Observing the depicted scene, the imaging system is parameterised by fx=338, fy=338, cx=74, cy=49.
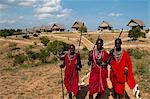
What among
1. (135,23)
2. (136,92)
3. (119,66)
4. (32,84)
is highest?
(119,66)

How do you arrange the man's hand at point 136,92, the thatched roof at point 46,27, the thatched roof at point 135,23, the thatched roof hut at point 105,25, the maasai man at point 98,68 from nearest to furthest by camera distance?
the maasai man at point 98,68, the man's hand at point 136,92, the thatched roof at point 135,23, the thatched roof hut at point 105,25, the thatched roof at point 46,27

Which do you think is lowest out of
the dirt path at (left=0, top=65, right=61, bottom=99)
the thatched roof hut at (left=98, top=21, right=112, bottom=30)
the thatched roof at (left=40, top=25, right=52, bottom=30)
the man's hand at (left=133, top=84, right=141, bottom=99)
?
the thatched roof at (left=40, top=25, right=52, bottom=30)

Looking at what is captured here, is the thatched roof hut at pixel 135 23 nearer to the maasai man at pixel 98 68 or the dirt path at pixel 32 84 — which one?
the dirt path at pixel 32 84

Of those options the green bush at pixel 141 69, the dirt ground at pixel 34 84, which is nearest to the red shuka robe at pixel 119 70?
the dirt ground at pixel 34 84

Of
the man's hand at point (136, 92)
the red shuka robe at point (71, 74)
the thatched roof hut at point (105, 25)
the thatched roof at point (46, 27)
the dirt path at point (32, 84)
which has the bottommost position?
the thatched roof at point (46, 27)

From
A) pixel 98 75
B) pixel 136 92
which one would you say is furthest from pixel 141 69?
pixel 98 75

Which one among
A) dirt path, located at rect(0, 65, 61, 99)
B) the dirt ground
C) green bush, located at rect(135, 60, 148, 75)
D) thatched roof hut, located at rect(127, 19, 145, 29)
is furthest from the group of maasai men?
thatched roof hut, located at rect(127, 19, 145, 29)

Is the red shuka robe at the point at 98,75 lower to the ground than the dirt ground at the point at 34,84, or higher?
higher

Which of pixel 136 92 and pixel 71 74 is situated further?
pixel 136 92

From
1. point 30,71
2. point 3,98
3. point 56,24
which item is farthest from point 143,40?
point 3,98

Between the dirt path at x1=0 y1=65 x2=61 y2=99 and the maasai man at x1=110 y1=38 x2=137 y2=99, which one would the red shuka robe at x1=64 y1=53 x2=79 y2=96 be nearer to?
the maasai man at x1=110 y1=38 x2=137 y2=99

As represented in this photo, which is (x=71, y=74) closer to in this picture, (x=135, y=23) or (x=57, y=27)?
(x=135, y=23)

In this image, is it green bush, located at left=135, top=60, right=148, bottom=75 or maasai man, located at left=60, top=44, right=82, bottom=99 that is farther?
green bush, located at left=135, top=60, right=148, bottom=75

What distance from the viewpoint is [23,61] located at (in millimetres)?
26469
